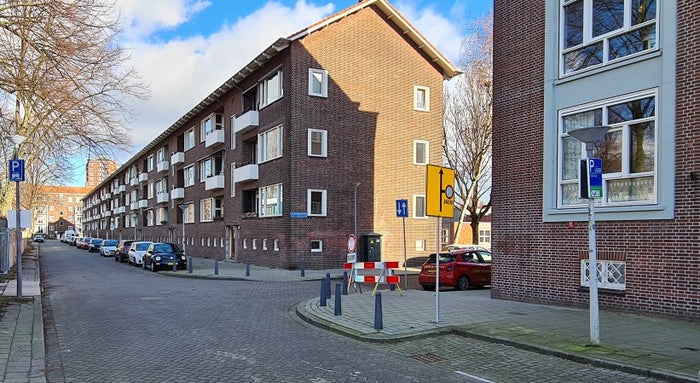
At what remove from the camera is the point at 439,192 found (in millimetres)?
10633

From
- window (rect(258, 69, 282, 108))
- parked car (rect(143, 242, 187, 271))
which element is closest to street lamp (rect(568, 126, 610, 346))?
window (rect(258, 69, 282, 108))

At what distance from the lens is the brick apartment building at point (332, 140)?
2723cm

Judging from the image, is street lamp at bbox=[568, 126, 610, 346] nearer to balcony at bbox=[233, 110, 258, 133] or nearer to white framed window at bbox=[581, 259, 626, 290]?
white framed window at bbox=[581, 259, 626, 290]

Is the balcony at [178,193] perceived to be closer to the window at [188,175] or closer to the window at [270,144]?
the window at [188,175]

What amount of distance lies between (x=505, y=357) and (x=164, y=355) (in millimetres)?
5100

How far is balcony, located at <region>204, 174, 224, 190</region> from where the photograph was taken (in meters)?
36.5

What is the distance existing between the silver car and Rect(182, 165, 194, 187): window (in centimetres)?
1232

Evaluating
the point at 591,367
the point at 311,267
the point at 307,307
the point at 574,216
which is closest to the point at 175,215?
the point at 311,267

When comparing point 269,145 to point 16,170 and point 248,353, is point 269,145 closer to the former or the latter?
point 16,170

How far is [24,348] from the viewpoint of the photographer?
828 centimetres

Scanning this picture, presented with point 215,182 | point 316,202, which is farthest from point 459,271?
point 215,182

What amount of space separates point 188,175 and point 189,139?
10.5ft

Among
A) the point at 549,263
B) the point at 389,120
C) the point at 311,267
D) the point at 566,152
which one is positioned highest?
the point at 389,120

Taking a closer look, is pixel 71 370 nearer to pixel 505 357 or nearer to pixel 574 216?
pixel 505 357
